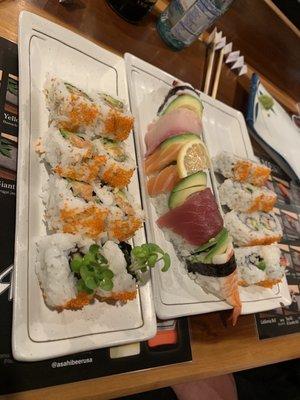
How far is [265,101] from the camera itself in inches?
96.3

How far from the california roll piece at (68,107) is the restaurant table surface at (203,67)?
31 cm

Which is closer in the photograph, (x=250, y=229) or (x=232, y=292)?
(x=232, y=292)

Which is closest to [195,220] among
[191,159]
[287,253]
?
[191,159]

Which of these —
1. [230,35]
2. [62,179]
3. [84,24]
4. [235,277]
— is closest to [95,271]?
[62,179]

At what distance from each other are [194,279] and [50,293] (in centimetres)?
66


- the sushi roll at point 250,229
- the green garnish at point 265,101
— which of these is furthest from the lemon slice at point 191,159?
the green garnish at point 265,101

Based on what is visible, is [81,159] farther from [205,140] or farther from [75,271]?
[205,140]

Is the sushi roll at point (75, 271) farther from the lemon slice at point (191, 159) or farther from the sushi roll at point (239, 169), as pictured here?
the sushi roll at point (239, 169)

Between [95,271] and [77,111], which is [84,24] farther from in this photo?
[95,271]

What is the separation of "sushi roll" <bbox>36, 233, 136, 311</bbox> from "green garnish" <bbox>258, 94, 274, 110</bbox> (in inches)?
65.3

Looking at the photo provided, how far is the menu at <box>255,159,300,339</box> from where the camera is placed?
1890mm

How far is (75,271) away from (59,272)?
48 mm

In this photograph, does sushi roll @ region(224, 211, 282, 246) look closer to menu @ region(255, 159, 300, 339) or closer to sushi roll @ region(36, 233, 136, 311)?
menu @ region(255, 159, 300, 339)

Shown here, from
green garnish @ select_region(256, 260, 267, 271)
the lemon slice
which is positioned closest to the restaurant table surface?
green garnish @ select_region(256, 260, 267, 271)
